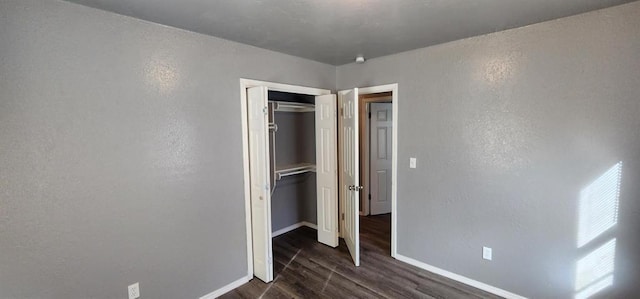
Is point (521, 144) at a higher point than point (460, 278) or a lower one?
higher

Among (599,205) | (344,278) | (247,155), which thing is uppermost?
(247,155)

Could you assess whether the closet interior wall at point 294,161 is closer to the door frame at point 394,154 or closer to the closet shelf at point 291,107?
the closet shelf at point 291,107

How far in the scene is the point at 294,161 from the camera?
4.19 m

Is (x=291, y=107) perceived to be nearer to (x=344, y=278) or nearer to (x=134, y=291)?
(x=344, y=278)

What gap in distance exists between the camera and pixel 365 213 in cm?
479

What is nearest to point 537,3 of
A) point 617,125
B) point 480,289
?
point 617,125

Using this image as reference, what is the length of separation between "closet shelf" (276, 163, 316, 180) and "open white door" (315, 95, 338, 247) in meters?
0.37

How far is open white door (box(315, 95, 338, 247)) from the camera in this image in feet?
11.2

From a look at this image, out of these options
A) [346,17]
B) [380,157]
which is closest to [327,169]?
[380,157]

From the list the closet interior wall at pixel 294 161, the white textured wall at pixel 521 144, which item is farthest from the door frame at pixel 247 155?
the white textured wall at pixel 521 144

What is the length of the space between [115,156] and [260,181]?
1166 mm

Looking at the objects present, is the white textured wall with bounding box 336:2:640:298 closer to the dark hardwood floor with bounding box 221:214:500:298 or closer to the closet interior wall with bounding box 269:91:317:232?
the dark hardwood floor with bounding box 221:214:500:298

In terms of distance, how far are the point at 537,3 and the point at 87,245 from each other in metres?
3.41

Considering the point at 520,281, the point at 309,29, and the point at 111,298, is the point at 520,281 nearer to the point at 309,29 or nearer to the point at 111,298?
the point at 309,29
